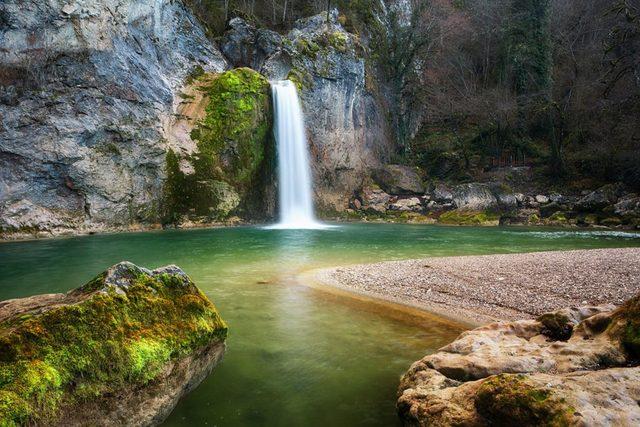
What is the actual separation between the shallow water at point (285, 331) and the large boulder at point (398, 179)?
16499mm

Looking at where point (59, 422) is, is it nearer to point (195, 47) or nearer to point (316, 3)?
point (195, 47)

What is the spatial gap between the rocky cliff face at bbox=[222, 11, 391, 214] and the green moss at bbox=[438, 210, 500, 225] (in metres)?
7.81

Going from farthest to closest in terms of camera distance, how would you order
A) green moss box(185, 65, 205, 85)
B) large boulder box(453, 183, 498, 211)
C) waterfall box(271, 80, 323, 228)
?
waterfall box(271, 80, 323, 228) → large boulder box(453, 183, 498, 211) → green moss box(185, 65, 205, 85)

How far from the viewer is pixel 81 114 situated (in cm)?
1992

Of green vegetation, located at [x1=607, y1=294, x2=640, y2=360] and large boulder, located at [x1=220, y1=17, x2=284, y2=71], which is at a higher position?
large boulder, located at [x1=220, y1=17, x2=284, y2=71]

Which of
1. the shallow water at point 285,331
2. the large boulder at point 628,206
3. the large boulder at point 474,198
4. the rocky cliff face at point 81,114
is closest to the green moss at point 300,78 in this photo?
the rocky cliff face at point 81,114

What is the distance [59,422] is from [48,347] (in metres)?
0.56

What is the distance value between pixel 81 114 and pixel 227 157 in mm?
8076

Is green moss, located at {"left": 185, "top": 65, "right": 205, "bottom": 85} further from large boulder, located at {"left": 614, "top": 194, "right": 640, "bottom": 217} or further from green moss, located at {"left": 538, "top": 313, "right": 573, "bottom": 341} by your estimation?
large boulder, located at {"left": 614, "top": 194, "right": 640, "bottom": 217}

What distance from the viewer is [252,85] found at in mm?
25766

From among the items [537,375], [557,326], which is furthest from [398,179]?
[537,375]

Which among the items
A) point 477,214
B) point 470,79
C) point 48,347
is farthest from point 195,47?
point 48,347

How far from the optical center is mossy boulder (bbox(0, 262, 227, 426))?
2.85m

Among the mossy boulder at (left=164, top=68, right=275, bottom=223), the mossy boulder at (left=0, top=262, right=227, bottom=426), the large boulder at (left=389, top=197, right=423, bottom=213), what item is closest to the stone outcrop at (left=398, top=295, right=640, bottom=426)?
the mossy boulder at (left=0, top=262, right=227, bottom=426)
